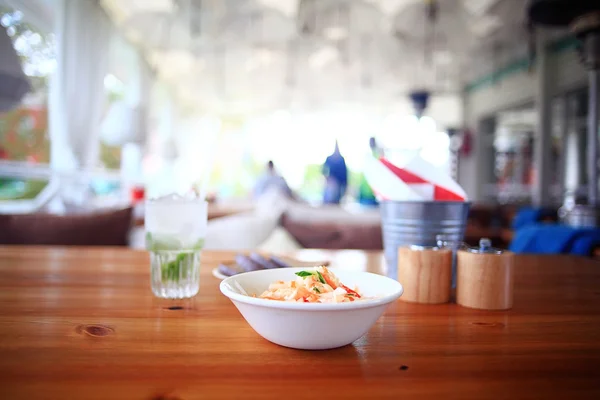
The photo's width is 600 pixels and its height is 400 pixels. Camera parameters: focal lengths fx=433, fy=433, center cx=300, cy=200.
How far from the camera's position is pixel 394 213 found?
0.89m

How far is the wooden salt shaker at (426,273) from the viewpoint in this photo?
77 centimetres

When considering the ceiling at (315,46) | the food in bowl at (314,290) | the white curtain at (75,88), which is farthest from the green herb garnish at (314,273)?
the ceiling at (315,46)

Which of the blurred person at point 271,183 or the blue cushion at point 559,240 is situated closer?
the blue cushion at point 559,240

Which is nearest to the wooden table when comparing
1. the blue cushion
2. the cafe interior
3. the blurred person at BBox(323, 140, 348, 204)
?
the cafe interior

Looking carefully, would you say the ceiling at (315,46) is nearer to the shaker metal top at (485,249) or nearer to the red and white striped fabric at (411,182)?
the red and white striped fabric at (411,182)

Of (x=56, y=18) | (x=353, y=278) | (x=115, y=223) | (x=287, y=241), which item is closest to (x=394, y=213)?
(x=353, y=278)

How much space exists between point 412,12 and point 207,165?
8.67 m

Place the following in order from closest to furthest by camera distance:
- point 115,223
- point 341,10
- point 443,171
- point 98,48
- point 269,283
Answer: point 269,283
point 443,171
point 115,223
point 98,48
point 341,10

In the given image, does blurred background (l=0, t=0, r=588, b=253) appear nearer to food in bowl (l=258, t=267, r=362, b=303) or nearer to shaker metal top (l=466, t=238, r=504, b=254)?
shaker metal top (l=466, t=238, r=504, b=254)

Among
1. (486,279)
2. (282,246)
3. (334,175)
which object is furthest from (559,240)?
(334,175)

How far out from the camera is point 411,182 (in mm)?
946

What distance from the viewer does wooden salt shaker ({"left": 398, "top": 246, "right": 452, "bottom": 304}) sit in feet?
2.51

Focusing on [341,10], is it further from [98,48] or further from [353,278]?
[353,278]

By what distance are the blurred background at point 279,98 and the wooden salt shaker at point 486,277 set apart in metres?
0.23
